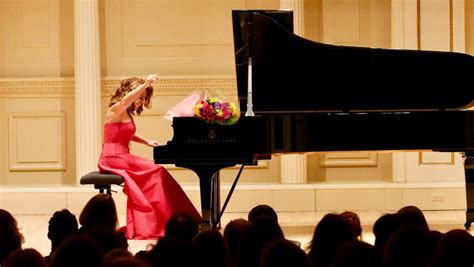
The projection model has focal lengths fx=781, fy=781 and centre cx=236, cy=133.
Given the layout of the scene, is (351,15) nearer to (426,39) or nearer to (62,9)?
(426,39)

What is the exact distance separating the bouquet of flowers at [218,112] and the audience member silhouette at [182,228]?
1501 millimetres

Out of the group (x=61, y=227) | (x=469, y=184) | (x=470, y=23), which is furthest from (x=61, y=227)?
(x=470, y=23)

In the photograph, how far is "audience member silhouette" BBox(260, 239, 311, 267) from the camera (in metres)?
2.03

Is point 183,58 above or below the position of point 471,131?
above

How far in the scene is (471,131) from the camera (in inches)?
189

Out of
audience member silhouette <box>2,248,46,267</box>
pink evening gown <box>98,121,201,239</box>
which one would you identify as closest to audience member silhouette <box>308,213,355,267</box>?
audience member silhouette <box>2,248,46,267</box>

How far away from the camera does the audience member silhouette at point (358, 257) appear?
6.52ft

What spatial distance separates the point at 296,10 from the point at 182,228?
427 cm

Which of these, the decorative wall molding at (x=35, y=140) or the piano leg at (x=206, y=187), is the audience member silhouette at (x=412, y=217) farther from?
the decorative wall molding at (x=35, y=140)

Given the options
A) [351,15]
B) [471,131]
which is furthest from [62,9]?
[471,131]

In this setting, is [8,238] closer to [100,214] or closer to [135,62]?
[100,214]

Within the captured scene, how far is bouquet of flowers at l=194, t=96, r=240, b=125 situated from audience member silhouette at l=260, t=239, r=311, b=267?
233cm

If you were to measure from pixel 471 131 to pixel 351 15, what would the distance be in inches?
97.0

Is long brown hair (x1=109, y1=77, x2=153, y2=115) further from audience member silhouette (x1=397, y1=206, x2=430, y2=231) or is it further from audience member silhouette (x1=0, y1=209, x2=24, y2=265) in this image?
audience member silhouette (x1=397, y1=206, x2=430, y2=231)
